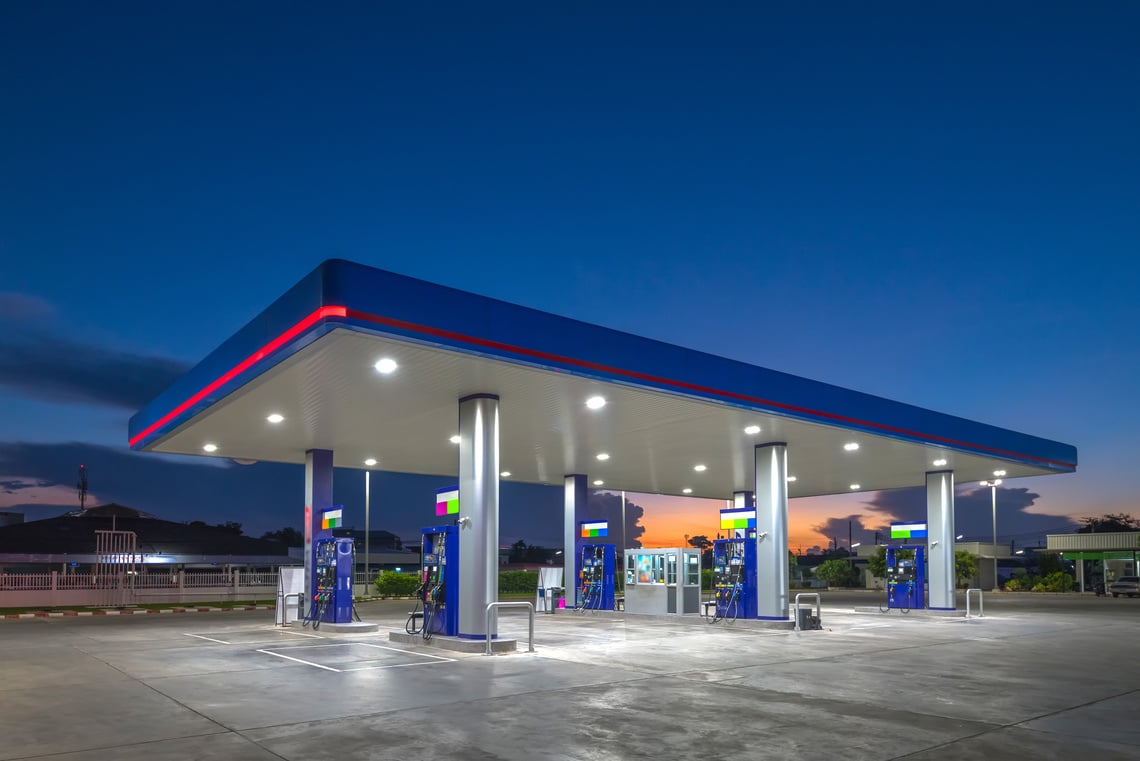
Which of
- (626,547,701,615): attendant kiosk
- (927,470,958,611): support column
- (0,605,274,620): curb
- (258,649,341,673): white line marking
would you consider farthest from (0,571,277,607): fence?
(927,470,958,611): support column

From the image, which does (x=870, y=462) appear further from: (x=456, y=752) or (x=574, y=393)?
(x=456, y=752)

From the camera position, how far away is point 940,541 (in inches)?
1083

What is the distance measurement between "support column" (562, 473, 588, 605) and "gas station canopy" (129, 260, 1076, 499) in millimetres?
959

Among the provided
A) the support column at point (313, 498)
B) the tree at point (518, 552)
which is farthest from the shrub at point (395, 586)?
the tree at point (518, 552)

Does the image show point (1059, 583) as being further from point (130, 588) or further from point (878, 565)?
point (130, 588)

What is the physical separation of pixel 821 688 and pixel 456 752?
5.40 metres

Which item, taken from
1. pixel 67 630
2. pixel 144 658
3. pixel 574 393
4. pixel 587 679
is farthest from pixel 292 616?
pixel 587 679

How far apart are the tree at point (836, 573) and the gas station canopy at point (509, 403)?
33.5 meters

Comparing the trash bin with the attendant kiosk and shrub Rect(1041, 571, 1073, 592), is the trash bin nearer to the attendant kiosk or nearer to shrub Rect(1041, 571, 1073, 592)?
the attendant kiosk

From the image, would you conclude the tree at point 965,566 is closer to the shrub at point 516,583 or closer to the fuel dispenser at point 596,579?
the shrub at point 516,583

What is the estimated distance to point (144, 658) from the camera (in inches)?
564

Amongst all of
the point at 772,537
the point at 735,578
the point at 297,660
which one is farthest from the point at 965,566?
the point at 297,660

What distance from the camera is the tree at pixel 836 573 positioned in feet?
198

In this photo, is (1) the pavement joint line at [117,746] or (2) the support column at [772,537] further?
(2) the support column at [772,537]
